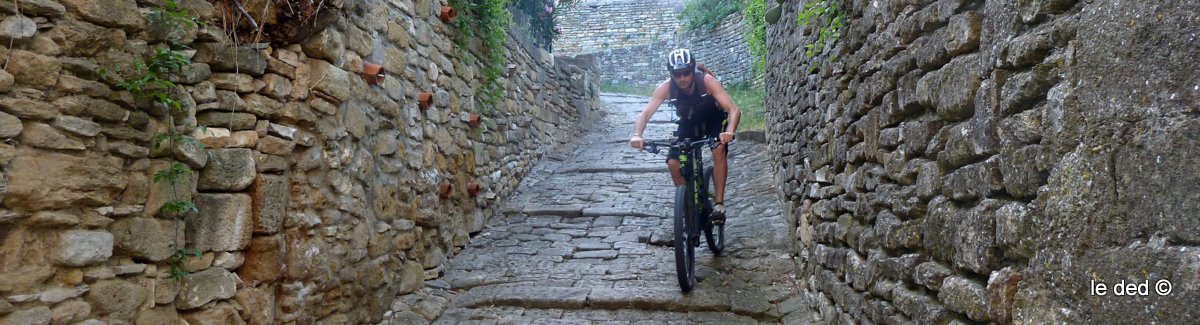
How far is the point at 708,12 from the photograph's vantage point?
17078 mm

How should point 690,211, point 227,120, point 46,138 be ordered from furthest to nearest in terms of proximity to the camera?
1. point 690,211
2. point 227,120
3. point 46,138

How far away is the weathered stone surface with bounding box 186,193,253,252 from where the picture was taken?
2639 mm

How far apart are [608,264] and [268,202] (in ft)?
7.79

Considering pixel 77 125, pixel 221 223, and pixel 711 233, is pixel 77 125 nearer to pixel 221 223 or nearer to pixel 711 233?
pixel 221 223

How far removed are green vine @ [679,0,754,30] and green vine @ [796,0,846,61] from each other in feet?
41.1

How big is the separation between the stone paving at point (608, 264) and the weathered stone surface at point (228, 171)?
1305mm

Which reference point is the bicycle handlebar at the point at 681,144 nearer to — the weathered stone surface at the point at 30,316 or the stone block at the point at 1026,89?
the stone block at the point at 1026,89

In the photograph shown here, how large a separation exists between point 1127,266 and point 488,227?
191 inches

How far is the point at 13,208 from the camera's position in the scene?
2023 mm

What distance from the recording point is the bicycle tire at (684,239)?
390 cm

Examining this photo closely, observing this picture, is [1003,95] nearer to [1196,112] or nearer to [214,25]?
[1196,112]

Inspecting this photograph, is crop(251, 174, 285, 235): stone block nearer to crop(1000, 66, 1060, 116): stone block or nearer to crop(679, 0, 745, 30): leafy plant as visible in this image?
crop(1000, 66, 1060, 116): stone block

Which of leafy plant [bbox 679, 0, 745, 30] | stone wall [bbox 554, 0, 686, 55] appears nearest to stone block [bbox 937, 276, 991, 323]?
leafy plant [bbox 679, 0, 745, 30]

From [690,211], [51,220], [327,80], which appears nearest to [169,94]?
[51,220]
